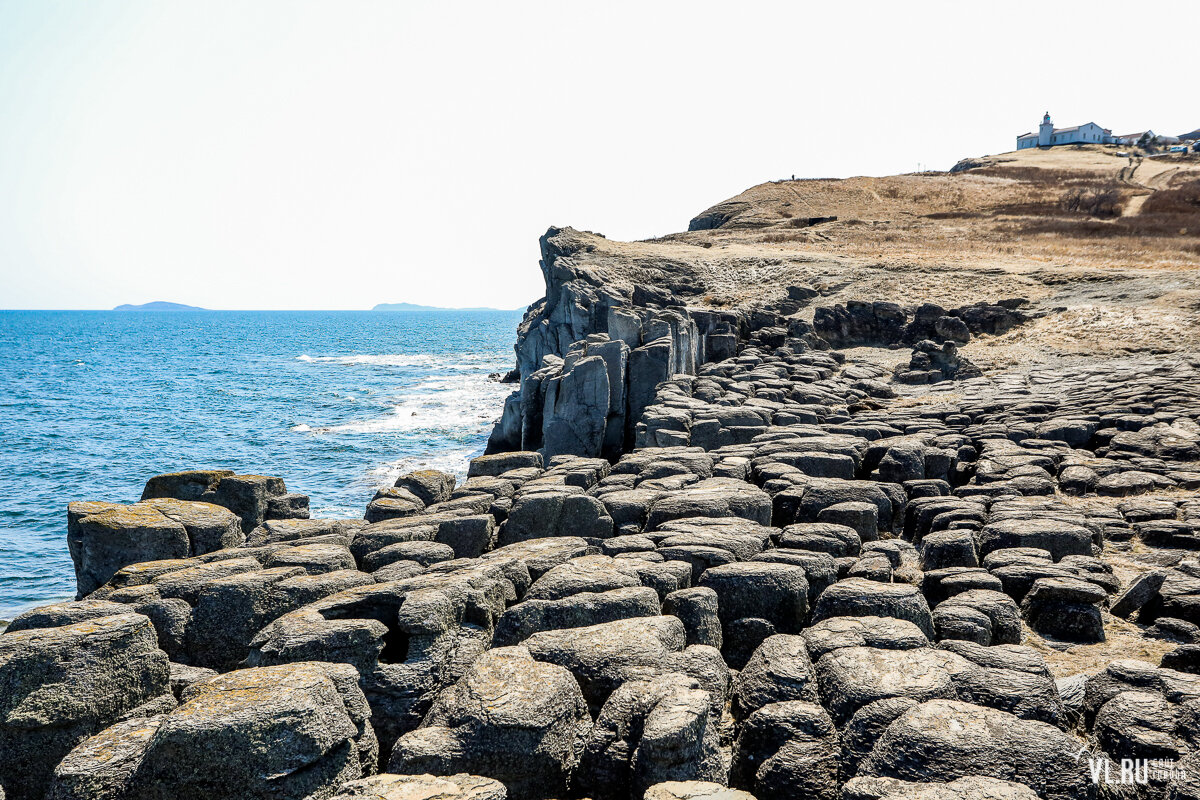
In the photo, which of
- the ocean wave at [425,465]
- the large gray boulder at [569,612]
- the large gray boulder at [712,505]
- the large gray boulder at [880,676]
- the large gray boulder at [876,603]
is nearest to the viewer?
the large gray boulder at [880,676]

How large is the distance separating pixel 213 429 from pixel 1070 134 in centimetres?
12145

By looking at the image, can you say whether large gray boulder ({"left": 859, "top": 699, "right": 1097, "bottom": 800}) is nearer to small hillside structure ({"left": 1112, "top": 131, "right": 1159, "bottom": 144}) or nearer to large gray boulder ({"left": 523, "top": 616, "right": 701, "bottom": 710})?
large gray boulder ({"left": 523, "top": 616, "right": 701, "bottom": 710})

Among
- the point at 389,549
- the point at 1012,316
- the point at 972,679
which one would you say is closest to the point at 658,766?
the point at 972,679

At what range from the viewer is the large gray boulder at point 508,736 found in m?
4.79

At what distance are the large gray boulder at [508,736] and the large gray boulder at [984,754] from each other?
1.84m

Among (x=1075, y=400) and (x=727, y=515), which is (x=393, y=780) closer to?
(x=727, y=515)

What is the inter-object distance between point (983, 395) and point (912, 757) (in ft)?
54.6

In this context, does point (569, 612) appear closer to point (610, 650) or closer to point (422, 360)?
point (610, 650)

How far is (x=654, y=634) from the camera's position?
5879 mm

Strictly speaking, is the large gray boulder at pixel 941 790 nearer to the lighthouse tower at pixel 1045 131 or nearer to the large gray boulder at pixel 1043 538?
the large gray boulder at pixel 1043 538

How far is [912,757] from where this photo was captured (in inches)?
171

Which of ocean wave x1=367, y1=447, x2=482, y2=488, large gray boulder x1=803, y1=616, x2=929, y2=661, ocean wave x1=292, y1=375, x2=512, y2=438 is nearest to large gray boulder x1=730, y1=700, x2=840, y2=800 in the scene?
large gray boulder x1=803, y1=616, x2=929, y2=661

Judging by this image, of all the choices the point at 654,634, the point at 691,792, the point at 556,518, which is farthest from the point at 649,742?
the point at 556,518

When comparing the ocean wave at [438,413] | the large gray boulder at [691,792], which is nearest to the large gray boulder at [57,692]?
the large gray boulder at [691,792]
